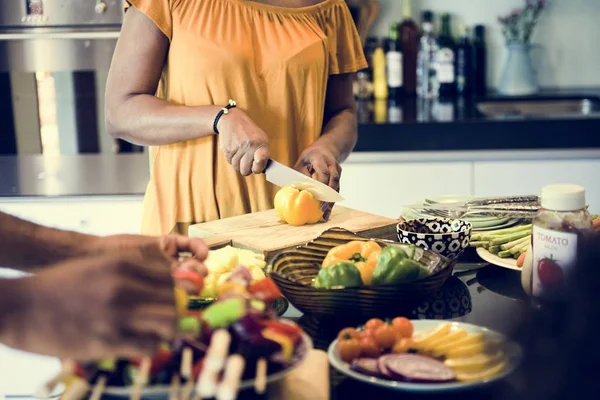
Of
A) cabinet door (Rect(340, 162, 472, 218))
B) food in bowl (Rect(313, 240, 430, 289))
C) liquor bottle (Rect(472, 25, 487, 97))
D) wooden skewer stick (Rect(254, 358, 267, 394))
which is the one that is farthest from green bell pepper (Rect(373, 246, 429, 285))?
liquor bottle (Rect(472, 25, 487, 97))

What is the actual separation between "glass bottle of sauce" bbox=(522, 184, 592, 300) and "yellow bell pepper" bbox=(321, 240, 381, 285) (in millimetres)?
248

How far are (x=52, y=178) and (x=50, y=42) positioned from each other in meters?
0.45

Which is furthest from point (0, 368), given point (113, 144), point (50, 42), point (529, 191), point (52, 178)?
point (529, 191)

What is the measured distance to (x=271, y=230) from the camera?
5.94ft

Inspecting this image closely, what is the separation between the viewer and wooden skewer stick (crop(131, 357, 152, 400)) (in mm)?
871

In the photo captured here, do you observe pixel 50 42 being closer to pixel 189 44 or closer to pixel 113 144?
pixel 113 144

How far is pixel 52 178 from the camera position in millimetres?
2887

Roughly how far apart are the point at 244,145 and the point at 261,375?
0.91 meters

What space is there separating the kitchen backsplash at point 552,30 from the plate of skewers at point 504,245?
2.05m

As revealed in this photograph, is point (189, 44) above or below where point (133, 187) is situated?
above

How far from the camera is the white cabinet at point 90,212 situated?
2850 mm

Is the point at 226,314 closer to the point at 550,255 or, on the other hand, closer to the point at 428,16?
the point at 550,255

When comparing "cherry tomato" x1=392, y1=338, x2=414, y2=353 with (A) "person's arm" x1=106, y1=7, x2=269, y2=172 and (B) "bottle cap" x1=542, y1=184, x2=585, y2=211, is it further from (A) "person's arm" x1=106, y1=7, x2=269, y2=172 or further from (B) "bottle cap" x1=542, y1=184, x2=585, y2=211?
(A) "person's arm" x1=106, y1=7, x2=269, y2=172

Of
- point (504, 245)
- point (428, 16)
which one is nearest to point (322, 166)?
point (504, 245)
